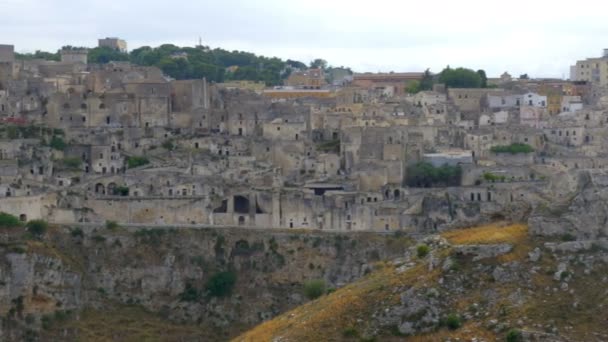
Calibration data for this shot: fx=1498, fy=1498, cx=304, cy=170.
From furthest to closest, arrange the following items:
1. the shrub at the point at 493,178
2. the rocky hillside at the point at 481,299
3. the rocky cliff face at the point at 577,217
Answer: the shrub at the point at 493,178
the rocky cliff face at the point at 577,217
the rocky hillside at the point at 481,299

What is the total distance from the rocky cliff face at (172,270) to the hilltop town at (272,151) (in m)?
1.17

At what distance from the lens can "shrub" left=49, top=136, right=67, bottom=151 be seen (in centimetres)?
6806

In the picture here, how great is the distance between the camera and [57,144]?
6819 cm

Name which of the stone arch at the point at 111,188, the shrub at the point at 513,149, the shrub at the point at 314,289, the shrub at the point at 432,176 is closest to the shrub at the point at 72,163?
the stone arch at the point at 111,188

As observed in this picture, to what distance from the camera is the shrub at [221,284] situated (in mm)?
60500

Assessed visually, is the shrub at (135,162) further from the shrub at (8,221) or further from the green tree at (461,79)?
the green tree at (461,79)

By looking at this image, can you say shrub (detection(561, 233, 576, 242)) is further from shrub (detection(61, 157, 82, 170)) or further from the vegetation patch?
shrub (detection(61, 157, 82, 170))

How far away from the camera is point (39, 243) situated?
2356 inches

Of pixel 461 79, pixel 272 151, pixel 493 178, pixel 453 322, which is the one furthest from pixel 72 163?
pixel 453 322

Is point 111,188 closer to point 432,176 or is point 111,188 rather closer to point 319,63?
point 432,176

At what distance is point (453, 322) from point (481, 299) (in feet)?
3.68

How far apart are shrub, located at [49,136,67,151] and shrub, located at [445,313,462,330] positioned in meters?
36.7

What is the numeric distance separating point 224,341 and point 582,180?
736 inches

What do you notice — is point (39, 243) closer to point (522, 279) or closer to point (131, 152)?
point (131, 152)
